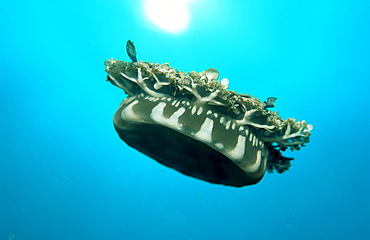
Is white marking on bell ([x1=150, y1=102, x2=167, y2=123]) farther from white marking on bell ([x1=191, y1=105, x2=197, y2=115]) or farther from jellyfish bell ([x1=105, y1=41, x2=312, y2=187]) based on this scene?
white marking on bell ([x1=191, y1=105, x2=197, y2=115])

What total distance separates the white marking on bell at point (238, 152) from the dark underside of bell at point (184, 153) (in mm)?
218

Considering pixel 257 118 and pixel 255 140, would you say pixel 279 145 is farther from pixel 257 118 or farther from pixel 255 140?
pixel 257 118

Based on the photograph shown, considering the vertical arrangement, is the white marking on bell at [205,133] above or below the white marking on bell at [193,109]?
below

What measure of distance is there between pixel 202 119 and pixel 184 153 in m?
1.14

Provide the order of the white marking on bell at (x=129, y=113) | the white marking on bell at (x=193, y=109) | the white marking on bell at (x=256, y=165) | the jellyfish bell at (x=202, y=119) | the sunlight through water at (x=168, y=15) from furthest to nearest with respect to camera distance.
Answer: the sunlight through water at (x=168, y=15), the white marking on bell at (x=129, y=113), the white marking on bell at (x=256, y=165), the white marking on bell at (x=193, y=109), the jellyfish bell at (x=202, y=119)

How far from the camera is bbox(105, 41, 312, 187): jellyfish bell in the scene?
3.56m

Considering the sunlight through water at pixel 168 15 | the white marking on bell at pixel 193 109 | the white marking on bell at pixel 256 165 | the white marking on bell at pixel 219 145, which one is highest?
the sunlight through water at pixel 168 15

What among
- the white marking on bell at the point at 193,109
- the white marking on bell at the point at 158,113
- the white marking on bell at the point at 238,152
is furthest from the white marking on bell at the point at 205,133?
the white marking on bell at the point at 158,113

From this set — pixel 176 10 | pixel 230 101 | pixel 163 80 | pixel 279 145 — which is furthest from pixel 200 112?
pixel 176 10

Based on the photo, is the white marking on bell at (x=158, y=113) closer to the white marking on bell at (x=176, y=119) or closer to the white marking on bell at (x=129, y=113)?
the white marking on bell at (x=176, y=119)

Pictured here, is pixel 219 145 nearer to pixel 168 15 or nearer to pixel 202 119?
pixel 202 119

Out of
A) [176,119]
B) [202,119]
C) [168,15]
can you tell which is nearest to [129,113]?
[176,119]

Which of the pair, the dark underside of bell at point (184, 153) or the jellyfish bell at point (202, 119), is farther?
the dark underside of bell at point (184, 153)

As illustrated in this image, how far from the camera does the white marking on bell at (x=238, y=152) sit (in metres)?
3.66
